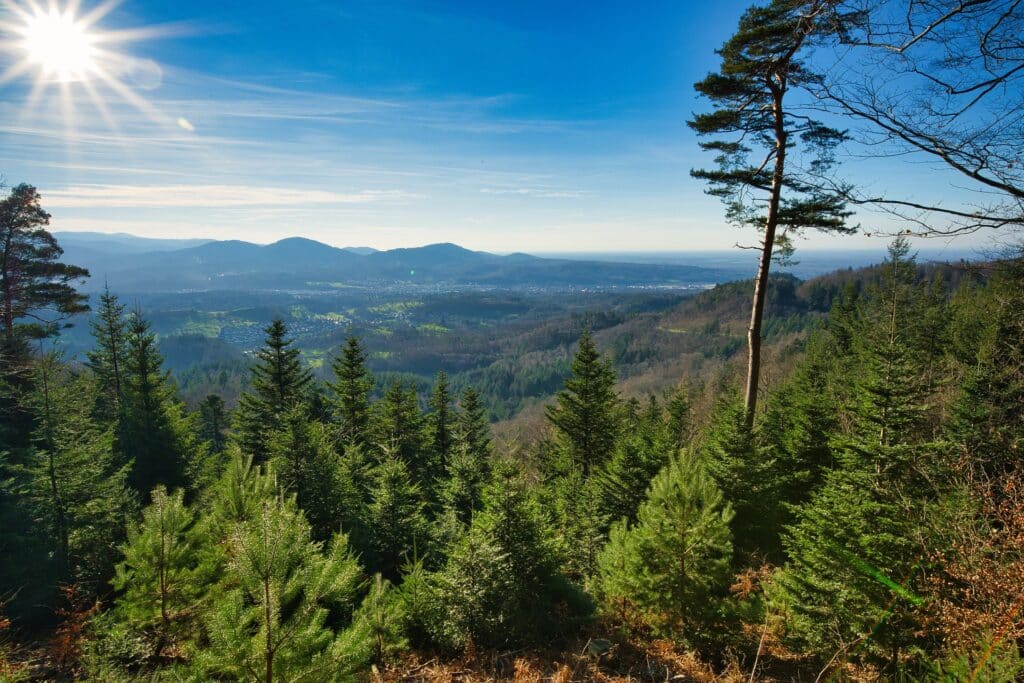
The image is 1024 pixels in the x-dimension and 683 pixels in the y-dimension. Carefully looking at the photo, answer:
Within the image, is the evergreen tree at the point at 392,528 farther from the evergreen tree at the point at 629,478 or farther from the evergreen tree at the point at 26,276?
the evergreen tree at the point at 26,276

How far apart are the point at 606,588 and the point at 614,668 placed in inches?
54.8

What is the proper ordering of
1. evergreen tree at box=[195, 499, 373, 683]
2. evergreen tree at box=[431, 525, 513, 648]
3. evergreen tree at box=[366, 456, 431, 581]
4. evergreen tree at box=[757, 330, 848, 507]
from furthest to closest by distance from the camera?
evergreen tree at box=[757, 330, 848, 507] → evergreen tree at box=[366, 456, 431, 581] → evergreen tree at box=[431, 525, 513, 648] → evergreen tree at box=[195, 499, 373, 683]

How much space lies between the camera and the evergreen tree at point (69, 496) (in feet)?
47.3

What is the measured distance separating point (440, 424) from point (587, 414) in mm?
7879

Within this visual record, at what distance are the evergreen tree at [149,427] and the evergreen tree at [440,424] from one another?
40.5 feet

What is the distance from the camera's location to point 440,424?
23.5 meters

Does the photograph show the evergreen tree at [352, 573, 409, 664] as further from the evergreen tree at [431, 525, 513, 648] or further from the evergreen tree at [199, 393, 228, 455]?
the evergreen tree at [199, 393, 228, 455]

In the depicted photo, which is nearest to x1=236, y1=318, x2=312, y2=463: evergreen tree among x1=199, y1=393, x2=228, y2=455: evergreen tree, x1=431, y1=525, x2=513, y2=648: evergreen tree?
x1=199, y1=393, x2=228, y2=455: evergreen tree

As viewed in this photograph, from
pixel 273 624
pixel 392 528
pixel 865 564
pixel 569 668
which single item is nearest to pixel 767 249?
pixel 865 564

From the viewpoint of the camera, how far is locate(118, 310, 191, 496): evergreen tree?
21844 mm

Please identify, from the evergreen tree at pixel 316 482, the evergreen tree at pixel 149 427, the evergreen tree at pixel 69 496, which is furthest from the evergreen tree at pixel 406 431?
the evergreen tree at pixel 69 496

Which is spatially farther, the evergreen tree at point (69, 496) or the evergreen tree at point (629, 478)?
the evergreen tree at point (69, 496)

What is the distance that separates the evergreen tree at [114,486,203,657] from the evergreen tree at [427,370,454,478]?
16.2 meters

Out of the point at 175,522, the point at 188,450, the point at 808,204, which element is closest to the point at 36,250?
the point at 188,450
